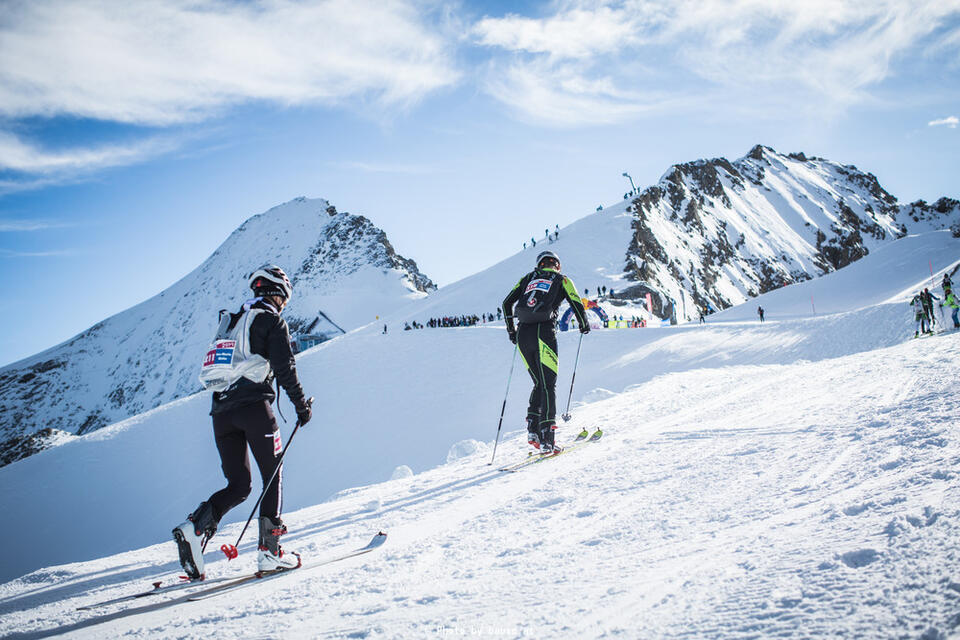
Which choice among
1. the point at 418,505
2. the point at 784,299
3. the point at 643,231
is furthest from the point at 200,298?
the point at 418,505

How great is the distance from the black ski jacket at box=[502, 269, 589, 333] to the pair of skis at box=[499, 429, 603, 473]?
4.41ft

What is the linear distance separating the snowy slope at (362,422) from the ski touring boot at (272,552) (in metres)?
7.53

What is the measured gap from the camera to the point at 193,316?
92.3 m

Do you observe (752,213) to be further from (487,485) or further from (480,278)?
(487,485)

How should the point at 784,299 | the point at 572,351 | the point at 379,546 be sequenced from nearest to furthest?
the point at 379,546
the point at 572,351
the point at 784,299

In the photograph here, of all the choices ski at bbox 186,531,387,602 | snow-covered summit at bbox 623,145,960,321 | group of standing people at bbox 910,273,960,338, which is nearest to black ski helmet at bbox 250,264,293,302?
ski at bbox 186,531,387,602

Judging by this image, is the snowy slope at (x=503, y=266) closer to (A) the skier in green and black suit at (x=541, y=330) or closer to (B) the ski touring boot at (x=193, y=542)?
(A) the skier in green and black suit at (x=541, y=330)

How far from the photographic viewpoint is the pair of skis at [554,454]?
5.38 metres

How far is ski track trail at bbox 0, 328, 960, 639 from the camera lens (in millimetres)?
1988

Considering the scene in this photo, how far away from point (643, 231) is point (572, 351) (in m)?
38.2

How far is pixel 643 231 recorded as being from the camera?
52531 mm

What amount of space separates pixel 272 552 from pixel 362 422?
1192cm

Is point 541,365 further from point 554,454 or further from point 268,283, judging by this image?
point 268,283

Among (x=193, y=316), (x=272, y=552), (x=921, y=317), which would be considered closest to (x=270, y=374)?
(x=272, y=552)
